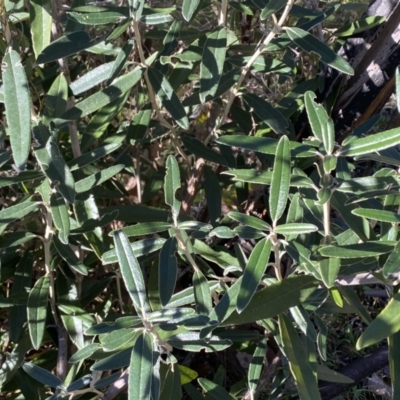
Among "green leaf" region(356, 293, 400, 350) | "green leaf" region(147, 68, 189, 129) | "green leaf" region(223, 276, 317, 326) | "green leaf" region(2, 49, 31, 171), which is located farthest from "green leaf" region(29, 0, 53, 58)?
"green leaf" region(356, 293, 400, 350)

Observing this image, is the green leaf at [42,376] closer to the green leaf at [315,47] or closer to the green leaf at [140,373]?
the green leaf at [140,373]

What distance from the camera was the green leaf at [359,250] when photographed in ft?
2.69

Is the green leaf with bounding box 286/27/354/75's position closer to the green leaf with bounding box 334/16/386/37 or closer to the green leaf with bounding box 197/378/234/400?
the green leaf with bounding box 334/16/386/37

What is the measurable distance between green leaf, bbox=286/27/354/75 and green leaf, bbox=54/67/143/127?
0.30 m

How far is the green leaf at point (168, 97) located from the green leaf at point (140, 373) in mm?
451

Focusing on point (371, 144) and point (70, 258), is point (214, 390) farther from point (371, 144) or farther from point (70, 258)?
point (371, 144)

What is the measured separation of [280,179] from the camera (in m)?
0.89

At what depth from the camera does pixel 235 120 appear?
135cm

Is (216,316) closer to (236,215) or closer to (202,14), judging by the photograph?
→ (236,215)

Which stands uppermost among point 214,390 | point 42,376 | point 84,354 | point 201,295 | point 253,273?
A: point 253,273

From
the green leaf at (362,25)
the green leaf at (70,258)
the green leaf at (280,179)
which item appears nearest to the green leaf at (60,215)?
the green leaf at (70,258)

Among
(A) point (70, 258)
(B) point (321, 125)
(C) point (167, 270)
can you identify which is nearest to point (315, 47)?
(B) point (321, 125)

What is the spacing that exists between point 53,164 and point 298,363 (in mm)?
520

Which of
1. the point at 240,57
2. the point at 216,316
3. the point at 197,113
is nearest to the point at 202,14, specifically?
the point at 197,113
